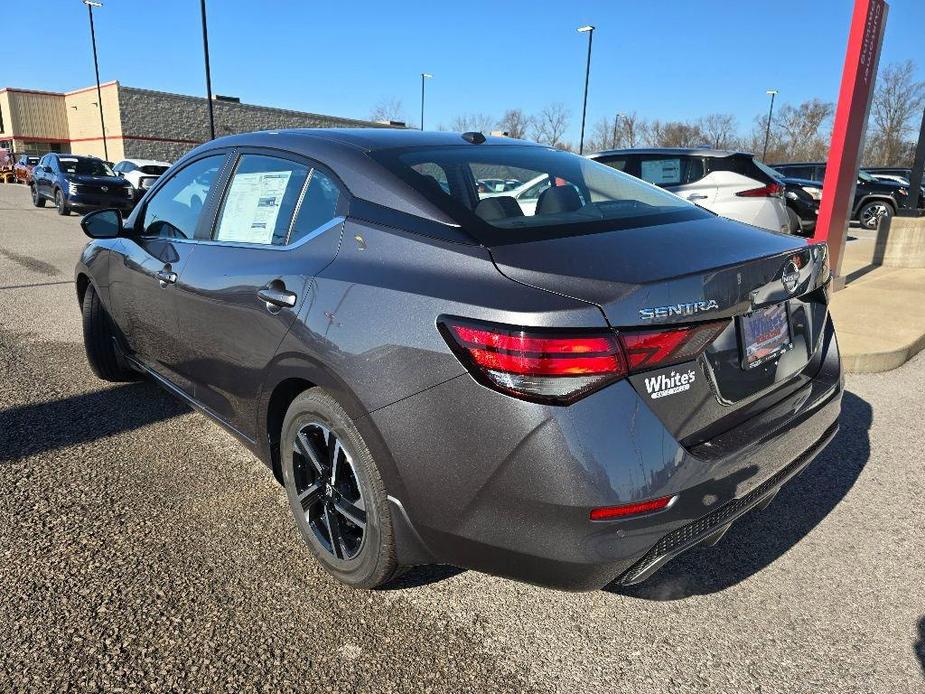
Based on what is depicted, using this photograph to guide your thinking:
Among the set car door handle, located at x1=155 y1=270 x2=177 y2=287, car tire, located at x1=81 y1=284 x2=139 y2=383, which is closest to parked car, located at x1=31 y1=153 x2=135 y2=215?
car tire, located at x1=81 y1=284 x2=139 y2=383

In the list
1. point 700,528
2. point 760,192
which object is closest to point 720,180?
point 760,192

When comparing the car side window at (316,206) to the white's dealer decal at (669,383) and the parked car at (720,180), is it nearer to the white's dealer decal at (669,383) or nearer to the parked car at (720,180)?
the white's dealer decal at (669,383)

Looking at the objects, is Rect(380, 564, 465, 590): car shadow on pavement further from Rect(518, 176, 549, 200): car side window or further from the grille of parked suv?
Rect(518, 176, 549, 200): car side window

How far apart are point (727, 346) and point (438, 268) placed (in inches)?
34.7

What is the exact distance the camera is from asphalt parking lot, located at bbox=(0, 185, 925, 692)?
2059 mm

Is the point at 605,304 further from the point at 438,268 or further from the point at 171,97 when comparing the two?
the point at 171,97

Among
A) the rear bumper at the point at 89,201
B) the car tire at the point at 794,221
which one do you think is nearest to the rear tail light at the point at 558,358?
the car tire at the point at 794,221

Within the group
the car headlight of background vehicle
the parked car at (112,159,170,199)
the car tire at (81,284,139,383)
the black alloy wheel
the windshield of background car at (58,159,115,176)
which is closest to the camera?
the black alloy wheel

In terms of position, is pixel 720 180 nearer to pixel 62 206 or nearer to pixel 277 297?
pixel 277 297

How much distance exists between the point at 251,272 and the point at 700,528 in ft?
6.13

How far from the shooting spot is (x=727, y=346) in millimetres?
1965

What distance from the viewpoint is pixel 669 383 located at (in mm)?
1832

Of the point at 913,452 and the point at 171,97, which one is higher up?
the point at 171,97

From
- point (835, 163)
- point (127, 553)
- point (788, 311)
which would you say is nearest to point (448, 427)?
point (788, 311)
